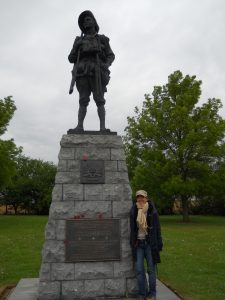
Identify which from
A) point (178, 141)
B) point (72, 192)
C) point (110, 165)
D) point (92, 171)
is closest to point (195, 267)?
point (110, 165)

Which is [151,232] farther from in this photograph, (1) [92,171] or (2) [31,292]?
(2) [31,292]

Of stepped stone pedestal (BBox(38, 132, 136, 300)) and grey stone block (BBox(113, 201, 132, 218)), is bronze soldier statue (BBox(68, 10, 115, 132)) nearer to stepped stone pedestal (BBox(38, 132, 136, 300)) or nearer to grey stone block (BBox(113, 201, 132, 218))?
stepped stone pedestal (BBox(38, 132, 136, 300))

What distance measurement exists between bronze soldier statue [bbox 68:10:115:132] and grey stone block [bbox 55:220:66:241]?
6.65 feet

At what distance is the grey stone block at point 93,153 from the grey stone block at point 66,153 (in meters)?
0.10

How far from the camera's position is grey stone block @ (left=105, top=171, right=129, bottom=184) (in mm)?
7410

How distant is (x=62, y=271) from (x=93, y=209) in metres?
1.22

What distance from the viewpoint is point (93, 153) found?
7.54 meters

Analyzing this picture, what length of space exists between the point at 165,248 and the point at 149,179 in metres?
13.0

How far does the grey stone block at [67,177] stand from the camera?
7266mm

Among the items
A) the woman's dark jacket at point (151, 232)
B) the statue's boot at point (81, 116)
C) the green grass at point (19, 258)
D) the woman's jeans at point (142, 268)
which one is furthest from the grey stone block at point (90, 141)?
the green grass at point (19, 258)

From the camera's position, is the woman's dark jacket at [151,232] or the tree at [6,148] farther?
the tree at [6,148]

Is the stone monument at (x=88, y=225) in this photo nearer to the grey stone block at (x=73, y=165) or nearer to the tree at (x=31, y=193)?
the grey stone block at (x=73, y=165)

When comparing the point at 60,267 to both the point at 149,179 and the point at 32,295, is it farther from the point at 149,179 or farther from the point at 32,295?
the point at 149,179

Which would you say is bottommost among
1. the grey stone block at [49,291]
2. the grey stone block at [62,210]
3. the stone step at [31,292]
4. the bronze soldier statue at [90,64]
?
the stone step at [31,292]
